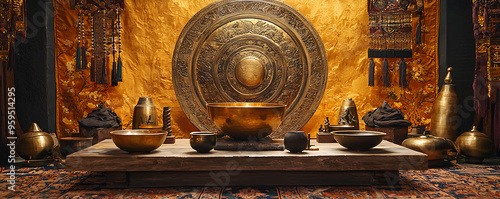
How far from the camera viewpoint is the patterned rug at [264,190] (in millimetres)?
2471

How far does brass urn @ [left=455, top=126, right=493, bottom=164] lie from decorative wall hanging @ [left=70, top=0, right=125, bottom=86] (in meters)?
3.30

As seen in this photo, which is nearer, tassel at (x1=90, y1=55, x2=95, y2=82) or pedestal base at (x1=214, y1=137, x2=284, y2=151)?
pedestal base at (x1=214, y1=137, x2=284, y2=151)

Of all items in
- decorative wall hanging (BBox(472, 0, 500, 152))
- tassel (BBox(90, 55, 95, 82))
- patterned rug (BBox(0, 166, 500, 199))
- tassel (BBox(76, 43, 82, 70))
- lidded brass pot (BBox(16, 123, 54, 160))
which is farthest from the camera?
tassel (BBox(90, 55, 95, 82))

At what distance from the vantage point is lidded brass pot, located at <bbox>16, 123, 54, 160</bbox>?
11.2 feet

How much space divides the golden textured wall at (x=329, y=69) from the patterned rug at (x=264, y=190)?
139 cm

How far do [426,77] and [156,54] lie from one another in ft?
9.36

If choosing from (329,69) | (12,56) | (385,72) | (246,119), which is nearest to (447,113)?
(385,72)

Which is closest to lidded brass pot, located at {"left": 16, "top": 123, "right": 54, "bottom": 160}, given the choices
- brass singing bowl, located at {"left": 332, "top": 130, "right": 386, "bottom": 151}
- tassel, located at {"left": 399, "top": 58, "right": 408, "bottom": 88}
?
brass singing bowl, located at {"left": 332, "top": 130, "right": 386, "bottom": 151}

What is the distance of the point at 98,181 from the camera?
2838 millimetres

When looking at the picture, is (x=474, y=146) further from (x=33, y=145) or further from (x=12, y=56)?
(x=12, y=56)

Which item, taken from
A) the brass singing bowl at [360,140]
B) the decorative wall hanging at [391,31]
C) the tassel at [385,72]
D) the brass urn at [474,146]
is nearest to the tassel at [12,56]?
the brass singing bowl at [360,140]

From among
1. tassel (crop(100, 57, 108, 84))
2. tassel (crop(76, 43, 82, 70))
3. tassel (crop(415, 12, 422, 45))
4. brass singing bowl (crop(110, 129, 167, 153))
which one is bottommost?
brass singing bowl (crop(110, 129, 167, 153))

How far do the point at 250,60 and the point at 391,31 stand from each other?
4.89 ft

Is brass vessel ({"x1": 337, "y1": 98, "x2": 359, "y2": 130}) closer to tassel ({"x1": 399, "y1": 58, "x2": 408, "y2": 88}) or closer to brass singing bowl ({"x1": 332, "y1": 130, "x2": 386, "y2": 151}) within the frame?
tassel ({"x1": 399, "y1": 58, "x2": 408, "y2": 88})
